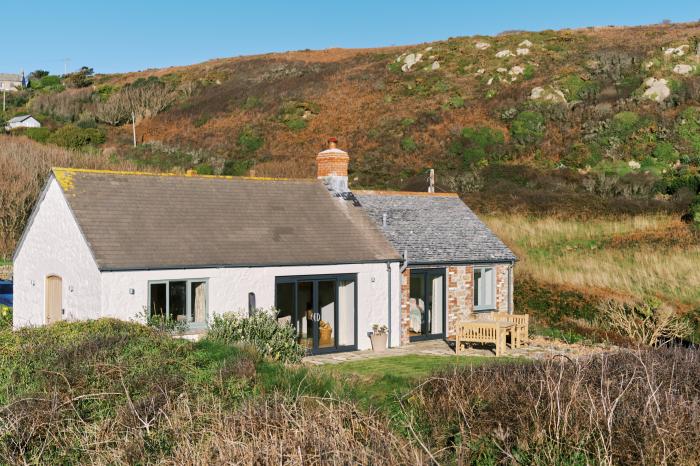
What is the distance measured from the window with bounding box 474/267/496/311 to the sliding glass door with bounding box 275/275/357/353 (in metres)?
4.55

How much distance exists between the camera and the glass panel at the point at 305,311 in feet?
63.4

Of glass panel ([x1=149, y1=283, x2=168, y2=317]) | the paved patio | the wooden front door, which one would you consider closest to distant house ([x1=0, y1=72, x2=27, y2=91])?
the wooden front door

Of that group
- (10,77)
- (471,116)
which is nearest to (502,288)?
(471,116)

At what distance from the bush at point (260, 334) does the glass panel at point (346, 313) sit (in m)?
2.66

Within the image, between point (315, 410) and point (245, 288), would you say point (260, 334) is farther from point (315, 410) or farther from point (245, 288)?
point (315, 410)

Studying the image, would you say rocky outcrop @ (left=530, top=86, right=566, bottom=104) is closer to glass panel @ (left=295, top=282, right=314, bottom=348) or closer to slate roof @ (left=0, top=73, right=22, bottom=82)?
glass panel @ (left=295, top=282, right=314, bottom=348)

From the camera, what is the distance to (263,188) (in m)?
21.2

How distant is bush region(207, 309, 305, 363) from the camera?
624 inches

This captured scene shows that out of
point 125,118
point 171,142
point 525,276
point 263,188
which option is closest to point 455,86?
point 171,142

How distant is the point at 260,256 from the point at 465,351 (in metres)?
5.74

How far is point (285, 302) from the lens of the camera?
19.1m

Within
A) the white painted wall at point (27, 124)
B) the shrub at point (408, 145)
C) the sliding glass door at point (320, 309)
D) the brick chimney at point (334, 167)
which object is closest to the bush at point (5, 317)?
the sliding glass door at point (320, 309)

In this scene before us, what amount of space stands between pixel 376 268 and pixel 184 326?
5.49 m

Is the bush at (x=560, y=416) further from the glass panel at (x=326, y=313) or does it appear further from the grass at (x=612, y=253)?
the grass at (x=612, y=253)
